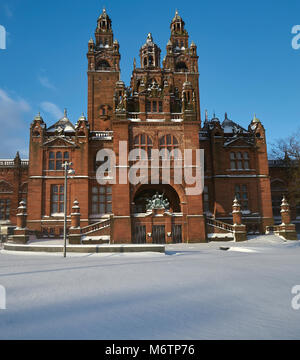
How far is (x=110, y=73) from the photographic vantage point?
4072cm

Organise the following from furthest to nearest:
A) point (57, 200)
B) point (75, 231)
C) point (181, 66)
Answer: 1. point (181, 66)
2. point (57, 200)
3. point (75, 231)

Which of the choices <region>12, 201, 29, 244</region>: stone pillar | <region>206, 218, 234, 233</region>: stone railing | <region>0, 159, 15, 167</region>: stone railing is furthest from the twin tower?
<region>12, 201, 29, 244</region>: stone pillar

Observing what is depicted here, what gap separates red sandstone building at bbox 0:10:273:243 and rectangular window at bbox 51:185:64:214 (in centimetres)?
11

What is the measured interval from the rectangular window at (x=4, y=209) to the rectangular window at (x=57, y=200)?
1049 centimetres

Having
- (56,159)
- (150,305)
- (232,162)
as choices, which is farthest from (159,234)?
(150,305)

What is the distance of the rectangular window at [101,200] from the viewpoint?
108 ft

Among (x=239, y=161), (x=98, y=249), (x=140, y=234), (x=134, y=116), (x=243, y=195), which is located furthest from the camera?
(x=239, y=161)

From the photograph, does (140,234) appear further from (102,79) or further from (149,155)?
(102,79)

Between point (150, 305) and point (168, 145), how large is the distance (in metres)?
24.0

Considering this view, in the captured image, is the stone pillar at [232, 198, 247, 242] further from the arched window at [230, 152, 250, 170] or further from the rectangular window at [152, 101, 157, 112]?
the rectangular window at [152, 101, 157, 112]

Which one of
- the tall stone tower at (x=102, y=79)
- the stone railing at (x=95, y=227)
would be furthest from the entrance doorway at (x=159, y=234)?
the tall stone tower at (x=102, y=79)

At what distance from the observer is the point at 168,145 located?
29234 millimetres

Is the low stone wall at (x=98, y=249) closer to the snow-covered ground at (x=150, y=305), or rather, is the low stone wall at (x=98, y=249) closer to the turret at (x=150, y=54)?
the snow-covered ground at (x=150, y=305)
